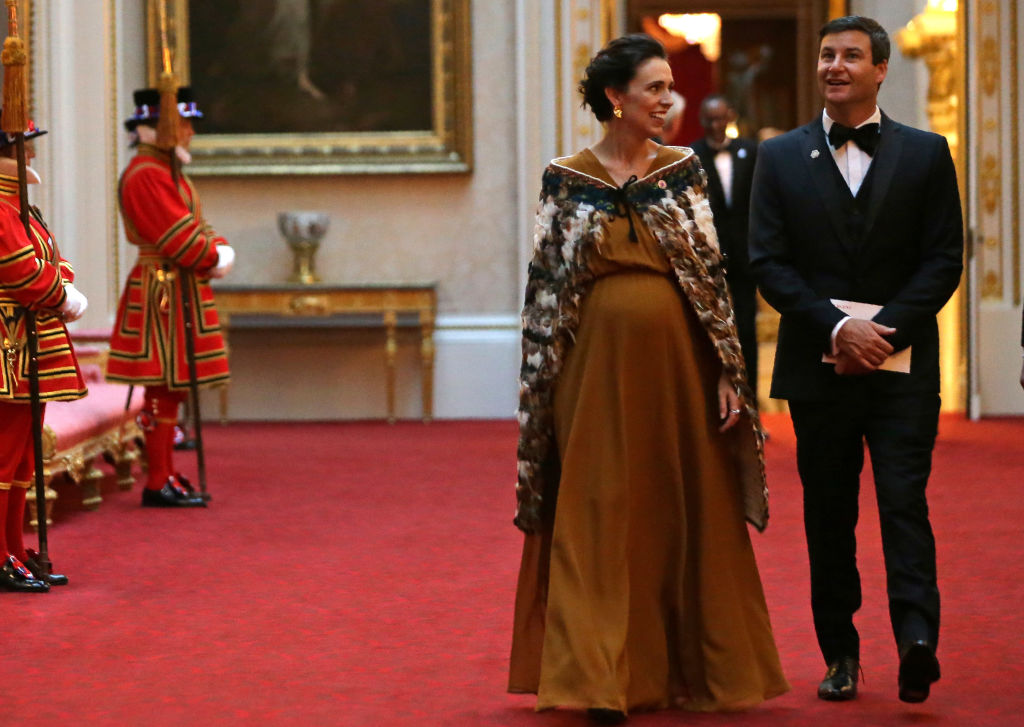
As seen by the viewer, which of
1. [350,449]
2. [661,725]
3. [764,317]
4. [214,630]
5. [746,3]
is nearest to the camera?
[661,725]

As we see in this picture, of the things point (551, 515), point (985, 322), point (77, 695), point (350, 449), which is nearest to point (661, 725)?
point (551, 515)

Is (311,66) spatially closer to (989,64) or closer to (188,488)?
(989,64)

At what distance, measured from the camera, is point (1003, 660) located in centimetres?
372

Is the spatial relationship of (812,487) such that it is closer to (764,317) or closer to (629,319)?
(629,319)

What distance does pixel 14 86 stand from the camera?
4.78 meters

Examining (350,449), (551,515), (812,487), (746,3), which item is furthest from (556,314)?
(746,3)

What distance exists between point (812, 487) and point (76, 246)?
7.12 meters

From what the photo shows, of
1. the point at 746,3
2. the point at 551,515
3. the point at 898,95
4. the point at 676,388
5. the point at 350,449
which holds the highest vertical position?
the point at 746,3

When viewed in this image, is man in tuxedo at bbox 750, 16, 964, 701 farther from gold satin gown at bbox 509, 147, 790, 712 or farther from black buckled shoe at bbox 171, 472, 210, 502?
black buckled shoe at bbox 171, 472, 210, 502

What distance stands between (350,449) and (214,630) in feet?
15.6

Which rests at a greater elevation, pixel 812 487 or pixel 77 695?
pixel 812 487

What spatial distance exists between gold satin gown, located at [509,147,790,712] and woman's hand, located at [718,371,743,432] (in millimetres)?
46

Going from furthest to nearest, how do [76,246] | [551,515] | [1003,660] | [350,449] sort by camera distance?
[76,246] → [350,449] → [1003,660] → [551,515]

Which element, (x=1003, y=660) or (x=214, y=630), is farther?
(x=214, y=630)
